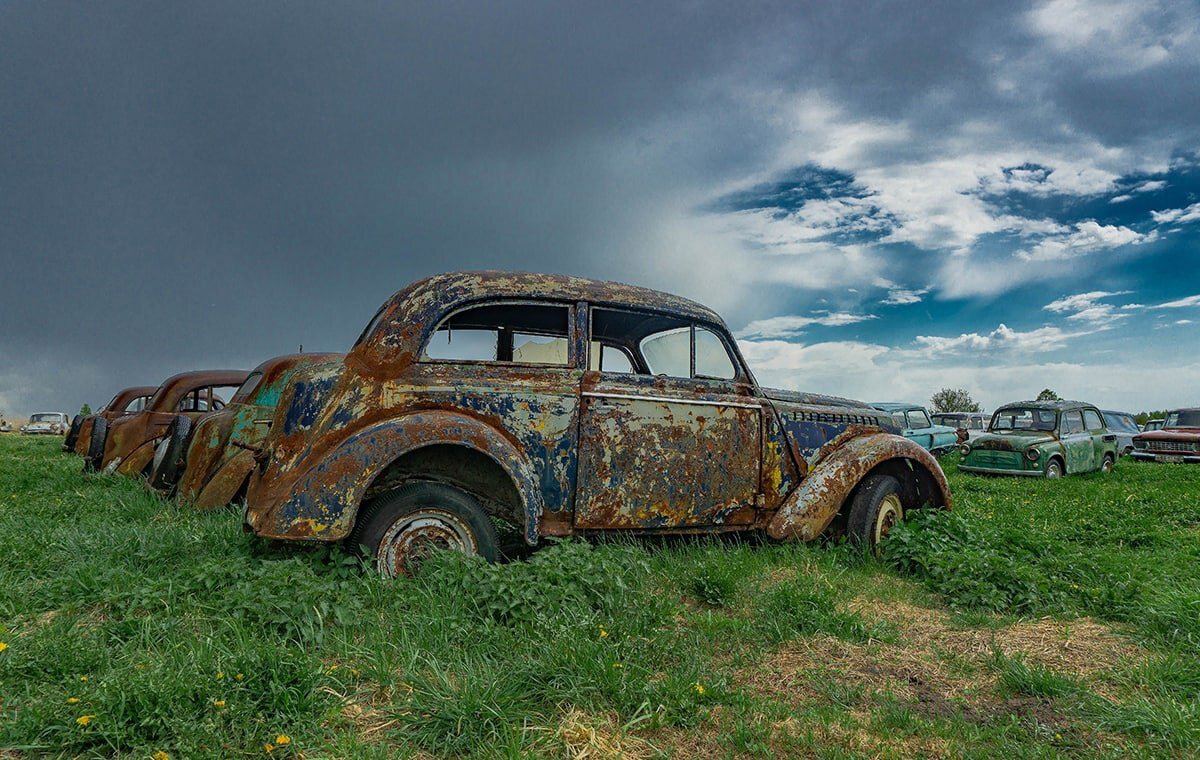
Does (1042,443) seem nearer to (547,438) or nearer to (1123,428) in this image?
(1123,428)

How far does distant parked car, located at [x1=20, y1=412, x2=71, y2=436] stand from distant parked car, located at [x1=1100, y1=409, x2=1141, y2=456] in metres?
38.8

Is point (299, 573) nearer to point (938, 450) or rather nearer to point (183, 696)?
→ point (183, 696)

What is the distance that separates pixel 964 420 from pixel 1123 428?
430 cm

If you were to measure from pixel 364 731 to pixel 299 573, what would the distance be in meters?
1.26

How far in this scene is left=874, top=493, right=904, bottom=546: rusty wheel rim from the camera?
577cm

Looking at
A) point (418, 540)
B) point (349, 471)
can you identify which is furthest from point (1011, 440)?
point (349, 471)

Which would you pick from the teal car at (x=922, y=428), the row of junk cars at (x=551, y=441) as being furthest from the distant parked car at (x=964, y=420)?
the row of junk cars at (x=551, y=441)

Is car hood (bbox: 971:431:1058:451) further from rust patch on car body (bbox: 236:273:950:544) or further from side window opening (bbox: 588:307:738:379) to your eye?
side window opening (bbox: 588:307:738:379)

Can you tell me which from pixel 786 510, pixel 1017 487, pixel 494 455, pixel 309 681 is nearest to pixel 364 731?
pixel 309 681

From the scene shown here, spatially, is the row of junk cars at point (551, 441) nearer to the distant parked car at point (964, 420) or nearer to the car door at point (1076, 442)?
the car door at point (1076, 442)

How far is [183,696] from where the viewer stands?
2.67m

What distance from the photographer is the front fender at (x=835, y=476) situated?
531 cm

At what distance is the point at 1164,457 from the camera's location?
699 inches

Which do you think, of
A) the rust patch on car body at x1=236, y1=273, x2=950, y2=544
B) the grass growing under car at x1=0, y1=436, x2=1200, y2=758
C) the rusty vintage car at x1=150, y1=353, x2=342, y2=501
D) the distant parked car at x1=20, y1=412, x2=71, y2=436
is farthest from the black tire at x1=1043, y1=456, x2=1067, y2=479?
the distant parked car at x1=20, y1=412, x2=71, y2=436
